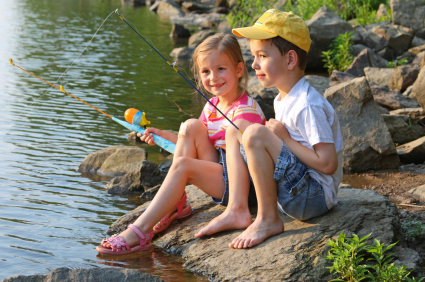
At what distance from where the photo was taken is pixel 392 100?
7094 mm

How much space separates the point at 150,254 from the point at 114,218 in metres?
0.87

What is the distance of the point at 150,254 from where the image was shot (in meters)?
3.21

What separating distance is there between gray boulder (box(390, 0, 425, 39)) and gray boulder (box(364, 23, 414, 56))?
81cm

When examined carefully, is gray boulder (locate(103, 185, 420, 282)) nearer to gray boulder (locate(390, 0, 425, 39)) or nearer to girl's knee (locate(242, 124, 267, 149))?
girl's knee (locate(242, 124, 267, 149))

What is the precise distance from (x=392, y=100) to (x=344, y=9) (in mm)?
8671

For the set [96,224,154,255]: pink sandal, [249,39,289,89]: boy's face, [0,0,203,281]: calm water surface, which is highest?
[249,39,289,89]: boy's face

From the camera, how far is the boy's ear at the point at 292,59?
9.63 ft

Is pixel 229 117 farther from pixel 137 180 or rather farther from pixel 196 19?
pixel 196 19

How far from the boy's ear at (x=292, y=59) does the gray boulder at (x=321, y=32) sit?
8253 millimetres

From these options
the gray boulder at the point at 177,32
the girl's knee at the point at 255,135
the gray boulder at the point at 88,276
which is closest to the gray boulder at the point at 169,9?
the gray boulder at the point at 177,32

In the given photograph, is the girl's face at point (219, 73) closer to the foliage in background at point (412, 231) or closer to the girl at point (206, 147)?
the girl at point (206, 147)

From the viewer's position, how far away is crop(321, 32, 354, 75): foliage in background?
10383mm

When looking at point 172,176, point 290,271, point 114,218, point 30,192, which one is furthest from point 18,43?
point 290,271

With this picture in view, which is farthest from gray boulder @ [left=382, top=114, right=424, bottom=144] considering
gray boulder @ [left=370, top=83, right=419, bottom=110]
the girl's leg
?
the girl's leg
